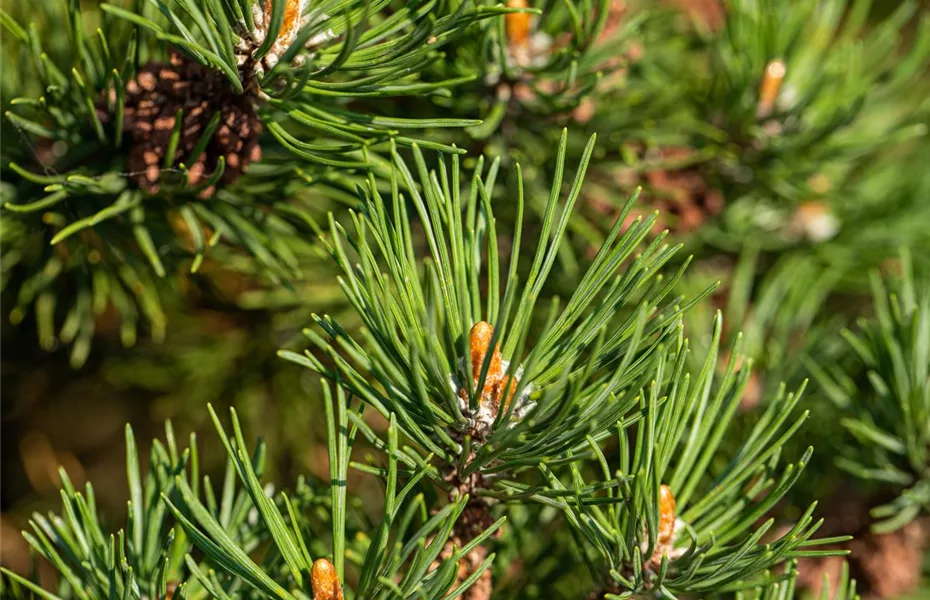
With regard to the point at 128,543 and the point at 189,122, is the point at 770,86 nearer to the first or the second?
the point at 189,122

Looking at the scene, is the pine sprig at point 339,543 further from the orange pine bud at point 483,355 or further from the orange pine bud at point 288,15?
the orange pine bud at point 288,15

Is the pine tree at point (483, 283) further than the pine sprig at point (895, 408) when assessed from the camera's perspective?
No

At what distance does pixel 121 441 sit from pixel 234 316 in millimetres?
227

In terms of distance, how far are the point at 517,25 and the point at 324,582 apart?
13.5 inches

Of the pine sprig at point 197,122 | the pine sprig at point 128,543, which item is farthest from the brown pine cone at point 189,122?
the pine sprig at point 128,543

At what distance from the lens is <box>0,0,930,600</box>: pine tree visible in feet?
1.13

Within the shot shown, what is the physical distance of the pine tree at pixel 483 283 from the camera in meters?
0.34

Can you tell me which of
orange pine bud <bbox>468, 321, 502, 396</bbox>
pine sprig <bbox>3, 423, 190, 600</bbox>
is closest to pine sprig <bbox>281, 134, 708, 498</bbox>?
orange pine bud <bbox>468, 321, 502, 396</bbox>

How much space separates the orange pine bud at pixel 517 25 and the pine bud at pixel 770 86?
0.18 meters

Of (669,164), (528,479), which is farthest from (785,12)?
(528,479)

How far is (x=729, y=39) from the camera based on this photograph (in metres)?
0.62

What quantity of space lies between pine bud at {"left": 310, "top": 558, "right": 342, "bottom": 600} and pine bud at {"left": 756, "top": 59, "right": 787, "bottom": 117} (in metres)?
0.44

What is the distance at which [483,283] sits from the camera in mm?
612

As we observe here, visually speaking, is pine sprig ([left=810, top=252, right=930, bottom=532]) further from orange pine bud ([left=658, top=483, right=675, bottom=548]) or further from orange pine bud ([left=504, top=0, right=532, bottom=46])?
orange pine bud ([left=504, top=0, right=532, bottom=46])
